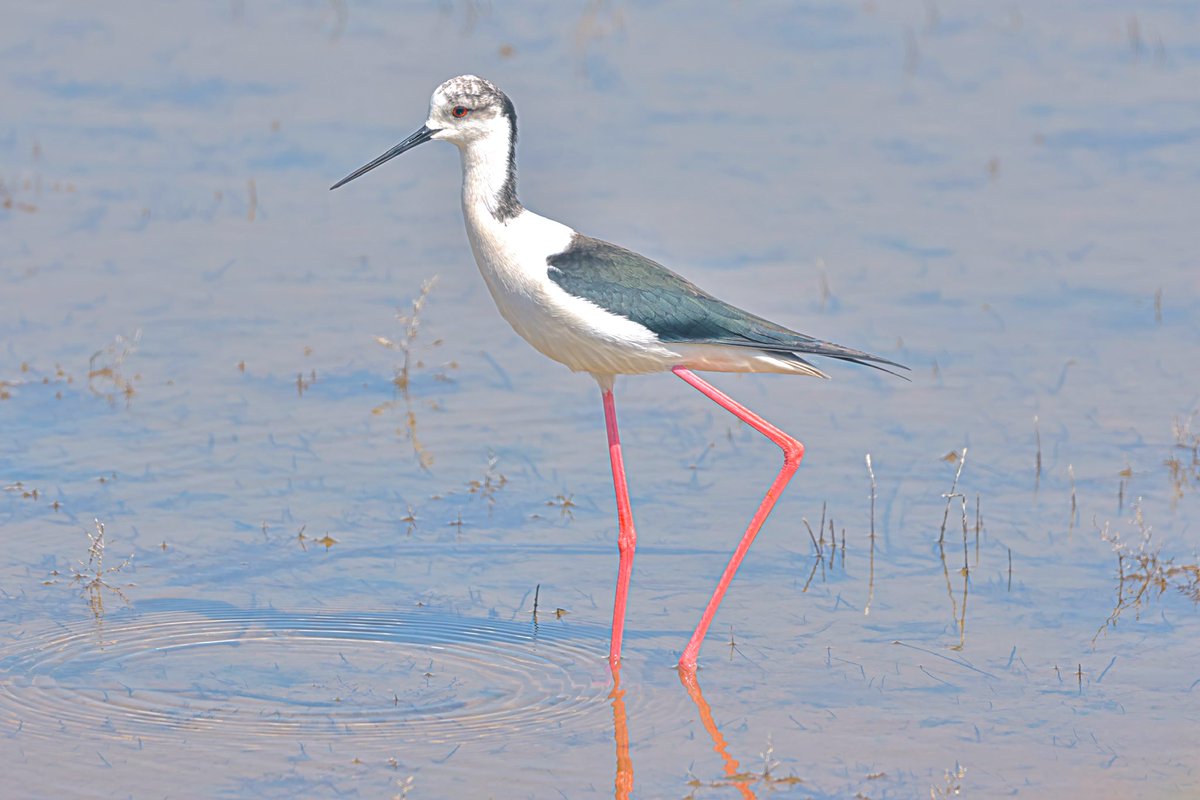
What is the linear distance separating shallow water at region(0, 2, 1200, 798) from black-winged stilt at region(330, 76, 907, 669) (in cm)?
57

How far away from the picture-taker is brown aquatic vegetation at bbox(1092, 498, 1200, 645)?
19.6 ft

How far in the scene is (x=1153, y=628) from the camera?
5.83 metres

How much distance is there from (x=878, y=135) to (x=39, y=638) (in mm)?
6360

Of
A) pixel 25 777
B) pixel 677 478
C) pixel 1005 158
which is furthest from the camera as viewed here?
pixel 1005 158

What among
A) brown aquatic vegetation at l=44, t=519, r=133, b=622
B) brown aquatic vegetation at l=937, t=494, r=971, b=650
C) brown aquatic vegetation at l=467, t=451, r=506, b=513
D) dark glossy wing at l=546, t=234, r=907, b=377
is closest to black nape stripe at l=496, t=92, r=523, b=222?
dark glossy wing at l=546, t=234, r=907, b=377

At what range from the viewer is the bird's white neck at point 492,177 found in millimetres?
5680

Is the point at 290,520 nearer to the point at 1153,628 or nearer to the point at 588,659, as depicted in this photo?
the point at 588,659

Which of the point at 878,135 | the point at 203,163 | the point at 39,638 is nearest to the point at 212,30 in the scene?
the point at 203,163

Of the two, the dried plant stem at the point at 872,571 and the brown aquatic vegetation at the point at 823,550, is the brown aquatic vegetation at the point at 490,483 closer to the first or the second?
the brown aquatic vegetation at the point at 823,550

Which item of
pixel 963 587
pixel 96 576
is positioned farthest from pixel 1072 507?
pixel 96 576

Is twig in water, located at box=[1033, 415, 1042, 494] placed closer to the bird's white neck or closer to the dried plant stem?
the dried plant stem

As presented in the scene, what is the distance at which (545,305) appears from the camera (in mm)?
5559

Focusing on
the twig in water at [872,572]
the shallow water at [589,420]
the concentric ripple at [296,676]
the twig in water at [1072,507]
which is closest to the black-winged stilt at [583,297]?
the concentric ripple at [296,676]

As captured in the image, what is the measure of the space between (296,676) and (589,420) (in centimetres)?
229
